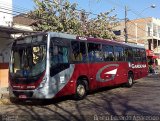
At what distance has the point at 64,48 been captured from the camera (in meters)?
14.1

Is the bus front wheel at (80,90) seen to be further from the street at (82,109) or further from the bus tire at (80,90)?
the street at (82,109)

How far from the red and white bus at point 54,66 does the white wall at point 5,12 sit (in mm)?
7277

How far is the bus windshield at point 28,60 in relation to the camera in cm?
1321

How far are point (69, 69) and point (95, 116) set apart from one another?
3.97 metres

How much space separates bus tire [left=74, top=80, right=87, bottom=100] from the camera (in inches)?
582

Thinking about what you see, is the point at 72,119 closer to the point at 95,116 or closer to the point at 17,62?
the point at 95,116

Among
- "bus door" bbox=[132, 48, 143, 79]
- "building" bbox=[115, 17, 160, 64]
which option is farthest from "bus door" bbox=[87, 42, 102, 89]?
"building" bbox=[115, 17, 160, 64]

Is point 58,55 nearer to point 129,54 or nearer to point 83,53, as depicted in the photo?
point 83,53

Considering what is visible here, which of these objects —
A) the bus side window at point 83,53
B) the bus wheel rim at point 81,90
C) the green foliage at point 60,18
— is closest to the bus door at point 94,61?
the bus side window at point 83,53

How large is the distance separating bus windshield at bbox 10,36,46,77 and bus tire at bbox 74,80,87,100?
2.44m

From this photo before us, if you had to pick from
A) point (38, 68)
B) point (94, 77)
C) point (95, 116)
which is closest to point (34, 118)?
point (95, 116)

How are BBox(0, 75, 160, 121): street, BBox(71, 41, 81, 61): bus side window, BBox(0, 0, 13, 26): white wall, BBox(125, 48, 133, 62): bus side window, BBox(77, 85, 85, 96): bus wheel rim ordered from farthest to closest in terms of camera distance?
BBox(0, 0, 13, 26): white wall
BBox(125, 48, 133, 62): bus side window
BBox(77, 85, 85, 96): bus wheel rim
BBox(71, 41, 81, 61): bus side window
BBox(0, 75, 160, 121): street

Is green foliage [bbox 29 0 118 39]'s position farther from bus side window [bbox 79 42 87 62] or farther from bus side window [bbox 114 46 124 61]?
bus side window [bbox 79 42 87 62]

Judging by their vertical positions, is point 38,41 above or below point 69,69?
above
